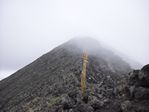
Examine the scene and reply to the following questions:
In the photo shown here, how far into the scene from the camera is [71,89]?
7106 cm

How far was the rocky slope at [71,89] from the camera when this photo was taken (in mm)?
49938

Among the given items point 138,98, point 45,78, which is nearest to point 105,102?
point 138,98

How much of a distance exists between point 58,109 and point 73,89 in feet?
43.0

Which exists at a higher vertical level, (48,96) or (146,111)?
(48,96)

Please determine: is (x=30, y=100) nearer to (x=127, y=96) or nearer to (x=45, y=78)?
(x=45, y=78)

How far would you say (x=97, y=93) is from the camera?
66.9 meters

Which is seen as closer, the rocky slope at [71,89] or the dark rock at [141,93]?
the dark rock at [141,93]

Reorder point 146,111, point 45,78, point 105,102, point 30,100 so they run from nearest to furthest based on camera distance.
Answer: point 146,111
point 105,102
point 30,100
point 45,78

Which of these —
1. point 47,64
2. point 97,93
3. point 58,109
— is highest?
point 47,64

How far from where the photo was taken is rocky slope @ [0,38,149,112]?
49.9 metres

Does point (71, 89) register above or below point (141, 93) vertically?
above

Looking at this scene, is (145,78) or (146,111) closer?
(146,111)

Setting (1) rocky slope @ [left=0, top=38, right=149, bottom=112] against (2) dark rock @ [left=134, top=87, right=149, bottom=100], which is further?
(1) rocky slope @ [left=0, top=38, right=149, bottom=112]

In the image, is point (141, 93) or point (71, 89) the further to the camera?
point (71, 89)
